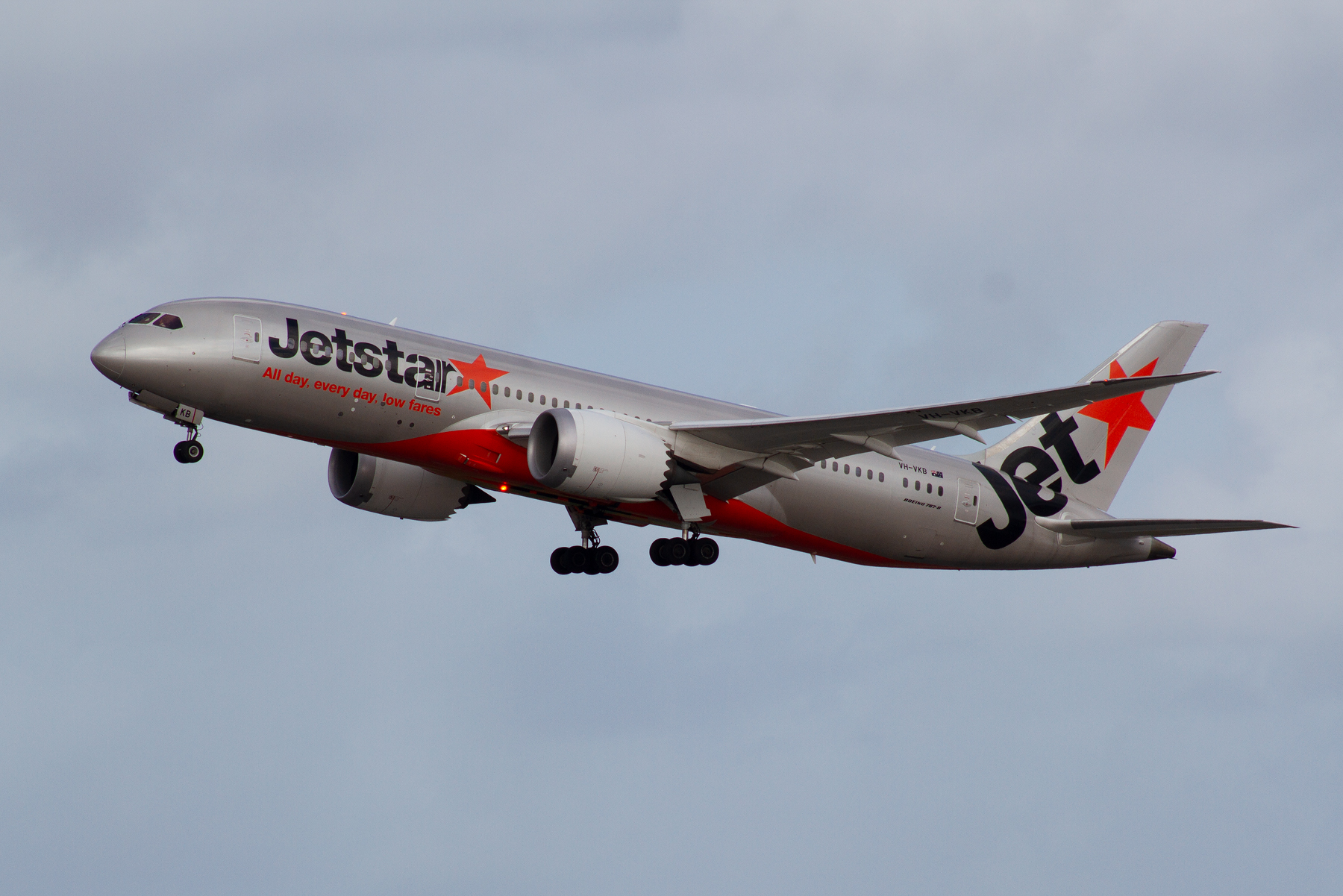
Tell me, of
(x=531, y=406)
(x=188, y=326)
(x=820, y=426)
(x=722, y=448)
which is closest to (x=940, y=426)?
(x=820, y=426)

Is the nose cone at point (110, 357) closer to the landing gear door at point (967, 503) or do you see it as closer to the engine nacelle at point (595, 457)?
the engine nacelle at point (595, 457)

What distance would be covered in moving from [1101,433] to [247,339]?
23.4 metres

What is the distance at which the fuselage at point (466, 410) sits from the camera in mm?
34344

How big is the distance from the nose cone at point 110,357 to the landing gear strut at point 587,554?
38.8ft

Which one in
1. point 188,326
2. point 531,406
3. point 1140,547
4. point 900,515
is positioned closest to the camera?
point 188,326

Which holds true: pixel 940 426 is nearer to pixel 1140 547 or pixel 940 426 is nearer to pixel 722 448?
pixel 722 448

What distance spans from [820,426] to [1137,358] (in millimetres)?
14437

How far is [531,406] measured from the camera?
37.1m

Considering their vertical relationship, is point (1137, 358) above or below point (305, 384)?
above

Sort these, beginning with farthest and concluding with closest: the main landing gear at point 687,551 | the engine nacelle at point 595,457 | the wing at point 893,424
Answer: the main landing gear at point 687,551, the engine nacelle at point 595,457, the wing at point 893,424

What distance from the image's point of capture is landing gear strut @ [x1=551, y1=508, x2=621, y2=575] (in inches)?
1633

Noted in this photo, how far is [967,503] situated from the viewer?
41.9 m

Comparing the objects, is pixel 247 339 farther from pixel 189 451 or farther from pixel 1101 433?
pixel 1101 433

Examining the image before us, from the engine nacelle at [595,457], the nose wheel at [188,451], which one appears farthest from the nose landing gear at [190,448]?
the engine nacelle at [595,457]
